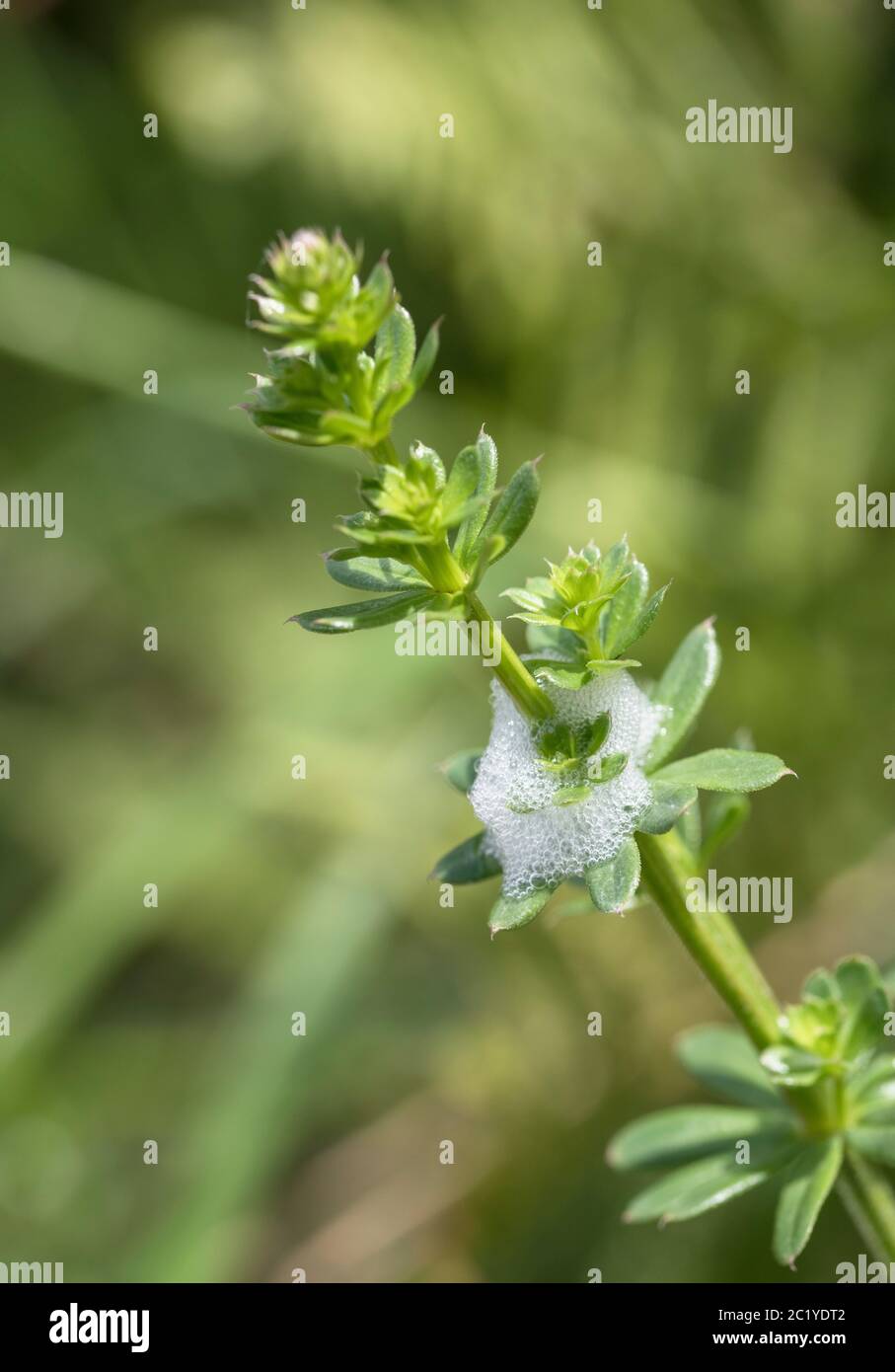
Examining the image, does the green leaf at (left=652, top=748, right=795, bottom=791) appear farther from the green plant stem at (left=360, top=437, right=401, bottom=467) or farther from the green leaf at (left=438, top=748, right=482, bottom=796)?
the green plant stem at (left=360, top=437, right=401, bottom=467)

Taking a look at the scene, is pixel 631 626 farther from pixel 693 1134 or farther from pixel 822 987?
pixel 693 1134

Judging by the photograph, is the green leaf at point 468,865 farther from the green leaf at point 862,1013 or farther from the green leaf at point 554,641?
the green leaf at point 862,1013

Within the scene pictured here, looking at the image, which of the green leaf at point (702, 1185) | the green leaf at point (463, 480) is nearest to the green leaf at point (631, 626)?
the green leaf at point (463, 480)

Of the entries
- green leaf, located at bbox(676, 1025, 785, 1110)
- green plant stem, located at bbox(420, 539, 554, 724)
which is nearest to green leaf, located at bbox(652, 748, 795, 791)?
green plant stem, located at bbox(420, 539, 554, 724)

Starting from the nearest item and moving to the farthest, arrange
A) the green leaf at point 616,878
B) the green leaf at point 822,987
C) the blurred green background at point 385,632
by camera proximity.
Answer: the green leaf at point 616,878
the green leaf at point 822,987
the blurred green background at point 385,632

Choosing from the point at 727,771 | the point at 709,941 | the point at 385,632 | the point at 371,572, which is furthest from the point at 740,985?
the point at 385,632
